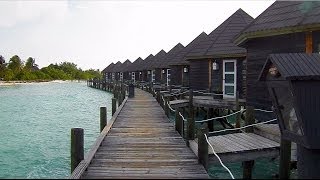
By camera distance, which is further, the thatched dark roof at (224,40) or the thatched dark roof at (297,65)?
the thatched dark roof at (224,40)

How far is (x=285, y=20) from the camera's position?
12109 millimetres

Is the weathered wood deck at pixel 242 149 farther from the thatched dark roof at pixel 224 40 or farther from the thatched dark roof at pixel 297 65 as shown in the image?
the thatched dark roof at pixel 224 40

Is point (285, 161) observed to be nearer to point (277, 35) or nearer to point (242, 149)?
point (242, 149)

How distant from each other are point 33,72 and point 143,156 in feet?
443

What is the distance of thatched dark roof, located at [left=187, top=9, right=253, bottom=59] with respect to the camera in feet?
66.3

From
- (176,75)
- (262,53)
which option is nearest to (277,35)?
(262,53)

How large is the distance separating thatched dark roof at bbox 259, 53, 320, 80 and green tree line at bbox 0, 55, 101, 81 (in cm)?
12107

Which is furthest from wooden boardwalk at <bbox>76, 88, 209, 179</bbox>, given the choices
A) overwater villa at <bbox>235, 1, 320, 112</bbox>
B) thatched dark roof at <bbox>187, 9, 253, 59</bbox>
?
thatched dark roof at <bbox>187, 9, 253, 59</bbox>

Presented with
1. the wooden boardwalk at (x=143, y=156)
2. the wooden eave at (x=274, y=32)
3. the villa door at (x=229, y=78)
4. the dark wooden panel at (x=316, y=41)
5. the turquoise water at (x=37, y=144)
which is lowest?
the turquoise water at (x=37, y=144)

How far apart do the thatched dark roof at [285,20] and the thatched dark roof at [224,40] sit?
547cm

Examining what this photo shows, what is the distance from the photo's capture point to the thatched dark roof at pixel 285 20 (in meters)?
10.8

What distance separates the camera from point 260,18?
1398cm

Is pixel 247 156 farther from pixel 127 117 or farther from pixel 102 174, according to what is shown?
pixel 127 117

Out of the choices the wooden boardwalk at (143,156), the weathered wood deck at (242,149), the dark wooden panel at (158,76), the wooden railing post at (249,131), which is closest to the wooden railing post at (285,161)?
the weathered wood deck at (242,149)
